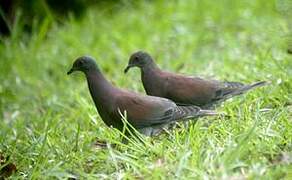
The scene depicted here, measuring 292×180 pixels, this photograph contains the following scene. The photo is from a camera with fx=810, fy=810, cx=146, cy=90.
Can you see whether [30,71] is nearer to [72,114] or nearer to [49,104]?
[49,104]

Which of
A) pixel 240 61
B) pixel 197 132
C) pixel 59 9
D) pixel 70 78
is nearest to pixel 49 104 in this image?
pixel 70 78

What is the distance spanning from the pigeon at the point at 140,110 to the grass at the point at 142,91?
94mm

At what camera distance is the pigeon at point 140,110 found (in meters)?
5.73

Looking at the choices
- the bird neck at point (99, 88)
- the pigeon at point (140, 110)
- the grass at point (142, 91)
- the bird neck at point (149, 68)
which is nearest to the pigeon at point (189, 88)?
the bird neck at point (149, 68)

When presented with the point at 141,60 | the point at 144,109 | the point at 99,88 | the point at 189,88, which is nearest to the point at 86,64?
the point at 99,88

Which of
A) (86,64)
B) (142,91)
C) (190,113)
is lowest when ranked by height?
(142,91)

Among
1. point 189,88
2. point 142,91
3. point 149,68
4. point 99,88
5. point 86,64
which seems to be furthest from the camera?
point 142,91

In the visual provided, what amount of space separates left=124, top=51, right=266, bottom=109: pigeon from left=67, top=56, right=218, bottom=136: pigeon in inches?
13.1

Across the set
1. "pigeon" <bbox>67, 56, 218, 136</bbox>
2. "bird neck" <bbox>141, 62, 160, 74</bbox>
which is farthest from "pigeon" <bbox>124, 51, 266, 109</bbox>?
"pigeon" <bbox>67, 56, 218, 136</bbox>

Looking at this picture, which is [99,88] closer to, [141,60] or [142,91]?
[141,60]

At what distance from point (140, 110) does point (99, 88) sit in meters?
0.35

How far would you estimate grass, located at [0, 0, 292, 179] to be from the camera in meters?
4.78

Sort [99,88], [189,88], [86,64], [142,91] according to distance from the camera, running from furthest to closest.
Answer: [142,91]
[189,88]
[86,64]
[99,88]

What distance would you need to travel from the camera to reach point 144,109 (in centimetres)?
576
